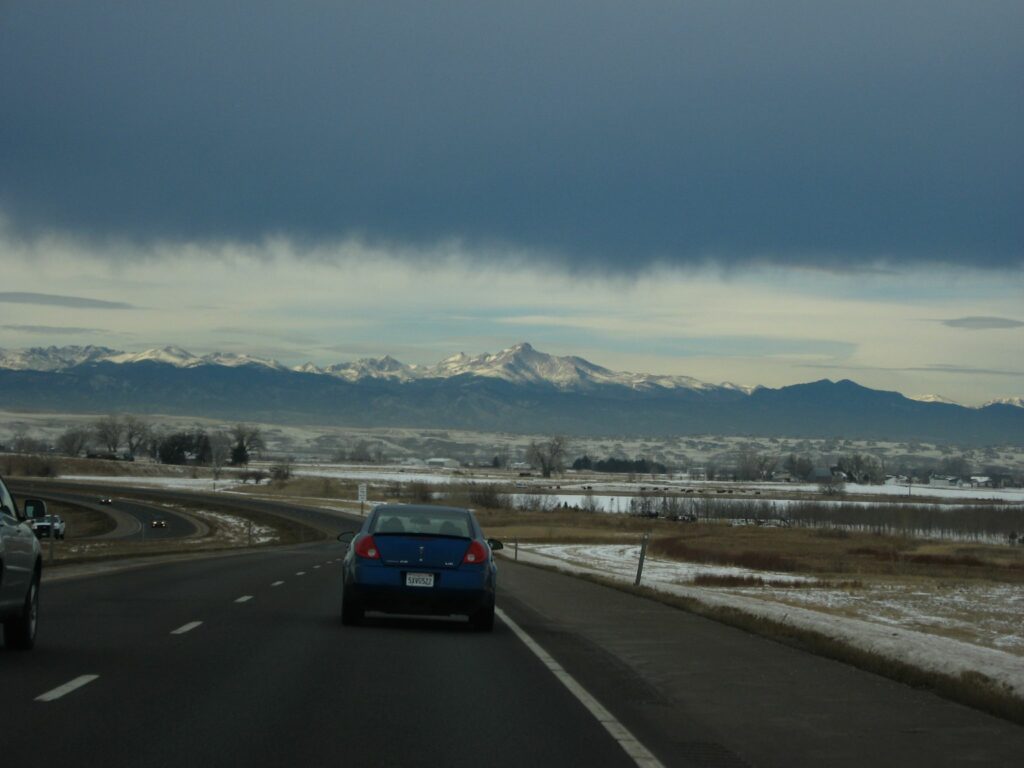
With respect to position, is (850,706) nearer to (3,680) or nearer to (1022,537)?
(3,680)

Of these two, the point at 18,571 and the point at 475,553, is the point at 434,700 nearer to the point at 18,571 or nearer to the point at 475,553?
the point at 18,571

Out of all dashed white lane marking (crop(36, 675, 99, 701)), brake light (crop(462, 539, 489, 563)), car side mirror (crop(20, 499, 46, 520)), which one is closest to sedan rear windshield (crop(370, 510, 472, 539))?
brake light (crop(462, 539, 489, 563))

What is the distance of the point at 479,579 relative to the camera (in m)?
18.6

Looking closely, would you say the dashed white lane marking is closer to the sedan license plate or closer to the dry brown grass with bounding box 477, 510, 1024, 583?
the sedan license plate

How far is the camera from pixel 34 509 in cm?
1379

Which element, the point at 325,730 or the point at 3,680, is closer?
the point at 325,730

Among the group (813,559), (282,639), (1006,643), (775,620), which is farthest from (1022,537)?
(282,639)

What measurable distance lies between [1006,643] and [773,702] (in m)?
18.8

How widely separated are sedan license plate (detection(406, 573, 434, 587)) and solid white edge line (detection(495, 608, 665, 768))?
1.52 meters

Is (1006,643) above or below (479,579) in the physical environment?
below

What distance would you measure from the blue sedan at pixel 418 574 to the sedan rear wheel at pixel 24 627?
483cm

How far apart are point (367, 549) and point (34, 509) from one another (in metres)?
5.69

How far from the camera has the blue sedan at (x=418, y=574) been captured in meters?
18.5

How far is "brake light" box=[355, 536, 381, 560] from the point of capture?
1855 cm
